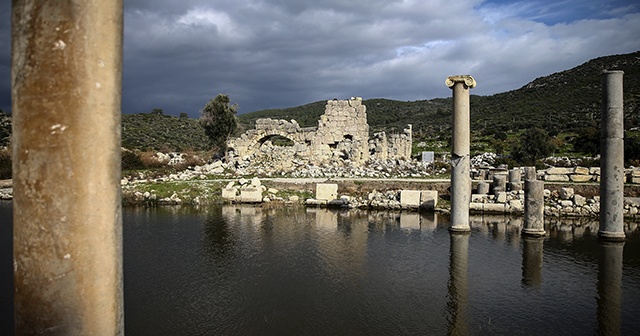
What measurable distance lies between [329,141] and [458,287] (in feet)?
83.5

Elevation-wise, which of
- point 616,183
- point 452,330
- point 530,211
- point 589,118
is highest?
Result: point 589,118

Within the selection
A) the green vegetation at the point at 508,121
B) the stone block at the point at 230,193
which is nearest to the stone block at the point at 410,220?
the stone block at the point at 230,193

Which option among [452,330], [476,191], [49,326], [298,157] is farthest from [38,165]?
[298,157]

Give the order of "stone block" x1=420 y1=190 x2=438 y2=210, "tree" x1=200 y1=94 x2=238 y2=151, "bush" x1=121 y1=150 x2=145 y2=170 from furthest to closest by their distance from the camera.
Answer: "tree" x1=200 y1=94 x2=238 y2=151 → "bush" x1=121 y1=150 x2=145 y2=170 → "stone block" x1=420 y1=190 x2=438 y2=210

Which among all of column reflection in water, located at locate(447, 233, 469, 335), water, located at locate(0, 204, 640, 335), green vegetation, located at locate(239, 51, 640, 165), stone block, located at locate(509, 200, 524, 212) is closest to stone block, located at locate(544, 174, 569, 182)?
stone block, located at locate(509, 200, 524, 212)

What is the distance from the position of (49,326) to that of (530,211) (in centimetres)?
1588

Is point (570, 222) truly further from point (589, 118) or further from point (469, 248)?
point (589, 118)

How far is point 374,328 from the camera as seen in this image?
7.97m

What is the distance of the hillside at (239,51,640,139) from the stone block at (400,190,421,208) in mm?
30542

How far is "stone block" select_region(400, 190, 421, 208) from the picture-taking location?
21.7 m

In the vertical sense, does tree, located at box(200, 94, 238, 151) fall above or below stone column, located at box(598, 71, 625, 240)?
above

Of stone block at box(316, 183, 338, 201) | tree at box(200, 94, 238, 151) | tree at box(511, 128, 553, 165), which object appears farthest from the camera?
tree at box(200, 94, 238, 151)

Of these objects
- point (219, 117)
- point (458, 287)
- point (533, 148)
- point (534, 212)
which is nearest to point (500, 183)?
point (534, 212)

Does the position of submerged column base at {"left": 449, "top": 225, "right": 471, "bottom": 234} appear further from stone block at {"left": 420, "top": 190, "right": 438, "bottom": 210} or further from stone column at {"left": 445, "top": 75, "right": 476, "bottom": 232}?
stone block at {"left": 420, "top": 190, "right": 438, "bottom": 210}
